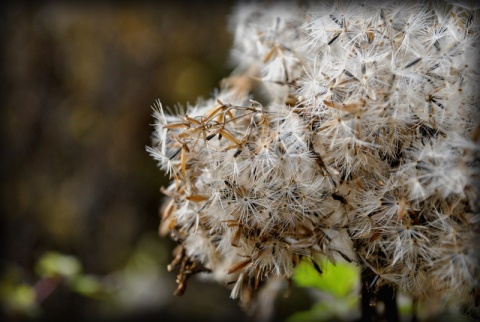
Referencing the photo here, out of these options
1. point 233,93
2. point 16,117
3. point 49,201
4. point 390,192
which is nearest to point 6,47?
point 16,117

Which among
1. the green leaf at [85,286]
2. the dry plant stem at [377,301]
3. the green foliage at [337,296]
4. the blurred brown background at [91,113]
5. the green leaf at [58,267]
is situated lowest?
the dry plant stem at [377,301]

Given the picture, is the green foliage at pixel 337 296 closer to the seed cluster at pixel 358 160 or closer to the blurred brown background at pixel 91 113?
the seed cluster at pixel 358 160

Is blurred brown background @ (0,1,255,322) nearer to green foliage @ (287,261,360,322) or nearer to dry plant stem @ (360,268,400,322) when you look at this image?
green foliage @ (287,261,360,322)

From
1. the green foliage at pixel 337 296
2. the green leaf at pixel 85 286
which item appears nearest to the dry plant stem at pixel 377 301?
the green foliage at pixel 337 296

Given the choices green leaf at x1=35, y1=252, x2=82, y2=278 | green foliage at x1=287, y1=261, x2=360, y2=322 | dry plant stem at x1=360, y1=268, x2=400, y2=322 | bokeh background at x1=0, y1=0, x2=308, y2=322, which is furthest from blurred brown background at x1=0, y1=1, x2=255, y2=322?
dry plant stem at x1=360, y1=268, x2=400, y2=322

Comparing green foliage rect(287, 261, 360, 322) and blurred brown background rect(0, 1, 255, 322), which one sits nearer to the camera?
green foliage rect(287, 261, 360, 322)

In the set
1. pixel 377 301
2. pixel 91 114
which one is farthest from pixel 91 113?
pixel 377 301

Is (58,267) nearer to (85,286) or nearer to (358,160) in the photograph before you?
(85,286)
